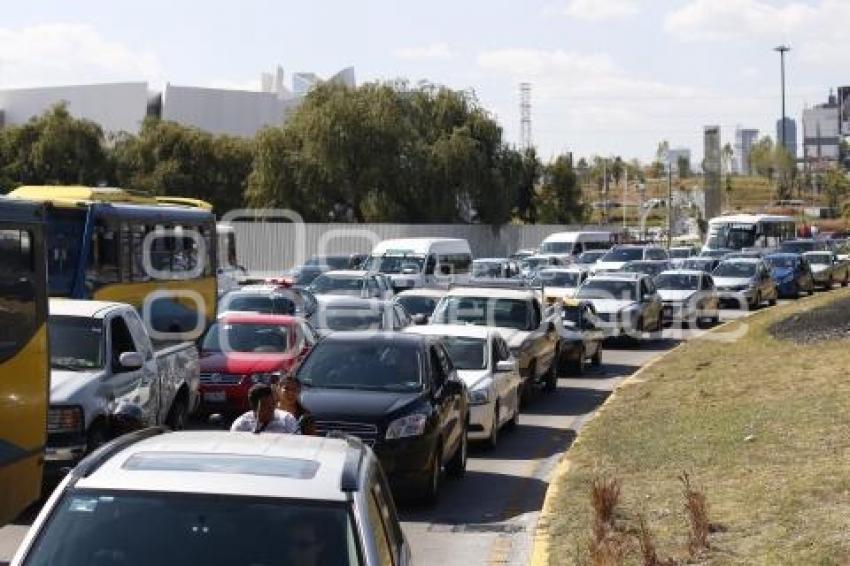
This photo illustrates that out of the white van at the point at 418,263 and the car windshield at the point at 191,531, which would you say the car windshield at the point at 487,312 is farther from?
the car windshield at the point at 191,531

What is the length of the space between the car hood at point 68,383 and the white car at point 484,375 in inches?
200

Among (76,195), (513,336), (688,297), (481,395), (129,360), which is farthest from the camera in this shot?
(688,297)

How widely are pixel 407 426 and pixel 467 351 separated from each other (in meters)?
5.23

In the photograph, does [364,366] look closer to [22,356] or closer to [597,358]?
[22,356]

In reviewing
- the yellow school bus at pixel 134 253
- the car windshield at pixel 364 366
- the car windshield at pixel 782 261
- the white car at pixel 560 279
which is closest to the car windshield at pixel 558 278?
the white car at pixel 560 279

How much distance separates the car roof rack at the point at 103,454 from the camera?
211 inches

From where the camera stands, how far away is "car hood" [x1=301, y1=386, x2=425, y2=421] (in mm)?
12916

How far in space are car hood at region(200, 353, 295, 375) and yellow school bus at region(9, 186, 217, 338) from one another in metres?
3.39

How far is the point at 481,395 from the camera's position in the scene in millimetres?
16594

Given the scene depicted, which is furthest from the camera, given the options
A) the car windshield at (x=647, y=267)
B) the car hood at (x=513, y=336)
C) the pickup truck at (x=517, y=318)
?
the car windshield at (x=647, y=267)

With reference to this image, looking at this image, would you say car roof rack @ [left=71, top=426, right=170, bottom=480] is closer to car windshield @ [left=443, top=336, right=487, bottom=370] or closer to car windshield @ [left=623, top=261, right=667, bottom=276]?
car windshield @ [left=443, top=336, right=487, bottom=370]

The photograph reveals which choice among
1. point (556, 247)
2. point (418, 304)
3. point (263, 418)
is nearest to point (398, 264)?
point (418, 304)

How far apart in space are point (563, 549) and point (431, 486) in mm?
2811

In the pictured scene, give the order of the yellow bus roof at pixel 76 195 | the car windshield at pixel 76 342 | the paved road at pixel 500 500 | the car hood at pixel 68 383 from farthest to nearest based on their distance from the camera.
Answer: the yellow bus roof at pixel 76 195
the car windshield at pixel 76 342
the car hood at pixel 68 383
the paved road at pixel 500 500
